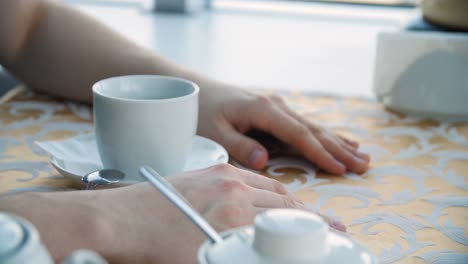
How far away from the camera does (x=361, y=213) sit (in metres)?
0.52

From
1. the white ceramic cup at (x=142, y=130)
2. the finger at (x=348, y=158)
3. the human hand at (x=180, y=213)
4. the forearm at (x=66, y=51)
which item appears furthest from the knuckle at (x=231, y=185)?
the forearm at (x=66, y=51)

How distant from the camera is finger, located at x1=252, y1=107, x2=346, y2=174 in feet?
2.07

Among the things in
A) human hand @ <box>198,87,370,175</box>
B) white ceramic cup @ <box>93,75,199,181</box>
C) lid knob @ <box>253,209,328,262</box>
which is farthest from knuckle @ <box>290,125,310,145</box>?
lid knob @ <box>253,209,328,262</box>

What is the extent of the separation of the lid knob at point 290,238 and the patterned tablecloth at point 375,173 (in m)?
0.20

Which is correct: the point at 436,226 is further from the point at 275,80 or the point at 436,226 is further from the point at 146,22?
the point at 146,22

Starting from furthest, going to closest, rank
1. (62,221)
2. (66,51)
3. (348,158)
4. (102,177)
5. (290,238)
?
(66,51), (348,158), (102,177), (62,221), (290,238)

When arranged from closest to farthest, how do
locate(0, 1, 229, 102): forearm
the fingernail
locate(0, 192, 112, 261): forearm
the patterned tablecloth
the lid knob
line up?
1. the lid knob
2. locate(0, 192, 112, 261): forearm
3. the patterned tablecloth
4. the fingernail
5. locate(0, 1, 229, 102): forearm

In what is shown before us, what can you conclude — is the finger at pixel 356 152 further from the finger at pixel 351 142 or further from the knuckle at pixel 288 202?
the knuckle at pixel 288 202

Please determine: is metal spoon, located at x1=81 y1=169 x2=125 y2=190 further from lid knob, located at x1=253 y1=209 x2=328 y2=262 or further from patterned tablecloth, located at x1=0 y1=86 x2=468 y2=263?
lid knob, located at x1=253 y1=209 x2=328 y2=262

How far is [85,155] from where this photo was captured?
587 mm

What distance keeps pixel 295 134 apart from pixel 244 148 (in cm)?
6

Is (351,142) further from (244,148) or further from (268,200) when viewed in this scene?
(268,200)

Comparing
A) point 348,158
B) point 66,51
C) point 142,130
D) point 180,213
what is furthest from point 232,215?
point 66,51

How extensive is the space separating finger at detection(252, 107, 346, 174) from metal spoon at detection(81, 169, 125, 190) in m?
0.20
